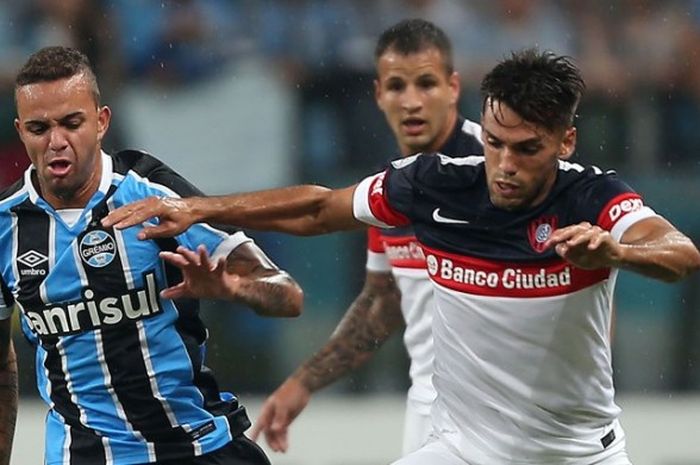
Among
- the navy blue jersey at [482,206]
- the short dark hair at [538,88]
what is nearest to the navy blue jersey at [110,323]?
the navy blue jersey at [482,206]

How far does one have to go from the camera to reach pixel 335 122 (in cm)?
934

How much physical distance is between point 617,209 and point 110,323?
1.49 m

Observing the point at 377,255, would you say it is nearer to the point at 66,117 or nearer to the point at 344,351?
the point at 344,351

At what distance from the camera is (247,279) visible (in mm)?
4977

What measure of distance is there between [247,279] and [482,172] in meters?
0.75

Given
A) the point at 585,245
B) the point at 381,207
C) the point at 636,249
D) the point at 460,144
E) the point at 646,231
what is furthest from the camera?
the point at 460,144

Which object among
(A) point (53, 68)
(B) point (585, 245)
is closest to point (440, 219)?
(B) point (585, 245)

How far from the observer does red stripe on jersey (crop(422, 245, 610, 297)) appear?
484 centimetres

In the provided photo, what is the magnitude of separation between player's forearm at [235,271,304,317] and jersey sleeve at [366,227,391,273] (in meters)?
1.69

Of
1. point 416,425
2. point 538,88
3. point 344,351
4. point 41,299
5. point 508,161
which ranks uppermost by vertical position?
point 538,88

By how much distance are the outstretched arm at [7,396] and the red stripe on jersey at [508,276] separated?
4.44 feet

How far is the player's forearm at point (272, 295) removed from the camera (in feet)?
16.0

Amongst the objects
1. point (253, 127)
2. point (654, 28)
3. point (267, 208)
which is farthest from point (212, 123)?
point (267, 208)

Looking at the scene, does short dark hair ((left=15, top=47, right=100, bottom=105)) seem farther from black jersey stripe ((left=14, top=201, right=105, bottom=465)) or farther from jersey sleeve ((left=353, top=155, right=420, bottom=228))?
jersey sleeve ((left=353, top=155, right=420, bottom=228))
